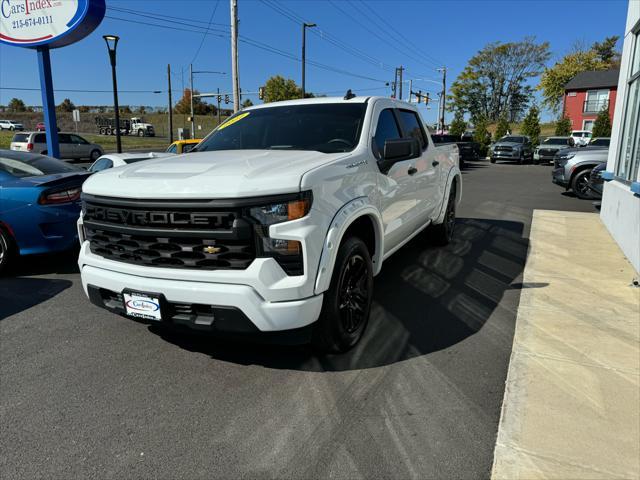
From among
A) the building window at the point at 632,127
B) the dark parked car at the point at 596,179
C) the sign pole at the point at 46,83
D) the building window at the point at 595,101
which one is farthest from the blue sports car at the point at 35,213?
the building window at the point at 595,101

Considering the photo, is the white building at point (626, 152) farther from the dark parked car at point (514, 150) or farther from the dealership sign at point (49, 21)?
the dark parked car at point (514, 150)

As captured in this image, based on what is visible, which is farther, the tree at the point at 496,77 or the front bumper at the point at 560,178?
the tree at the point at 496,77

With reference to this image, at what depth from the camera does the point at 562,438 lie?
8.23 ft

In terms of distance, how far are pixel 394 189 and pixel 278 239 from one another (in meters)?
1.76

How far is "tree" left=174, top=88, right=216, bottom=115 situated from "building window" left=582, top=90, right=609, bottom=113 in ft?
231

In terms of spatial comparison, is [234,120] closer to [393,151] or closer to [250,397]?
[393,151]

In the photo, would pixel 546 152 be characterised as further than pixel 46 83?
Yes

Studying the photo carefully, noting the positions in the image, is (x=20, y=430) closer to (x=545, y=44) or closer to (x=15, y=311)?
(x=15, y=311)

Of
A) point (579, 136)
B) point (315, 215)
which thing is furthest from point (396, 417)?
point (579, 136)

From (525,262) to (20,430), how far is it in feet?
18.8

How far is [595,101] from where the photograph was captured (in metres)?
47.5

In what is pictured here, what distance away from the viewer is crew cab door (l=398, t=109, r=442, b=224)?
500 cm

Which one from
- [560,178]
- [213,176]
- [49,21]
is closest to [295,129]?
[213,176]

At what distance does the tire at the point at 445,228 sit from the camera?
21.6ft
